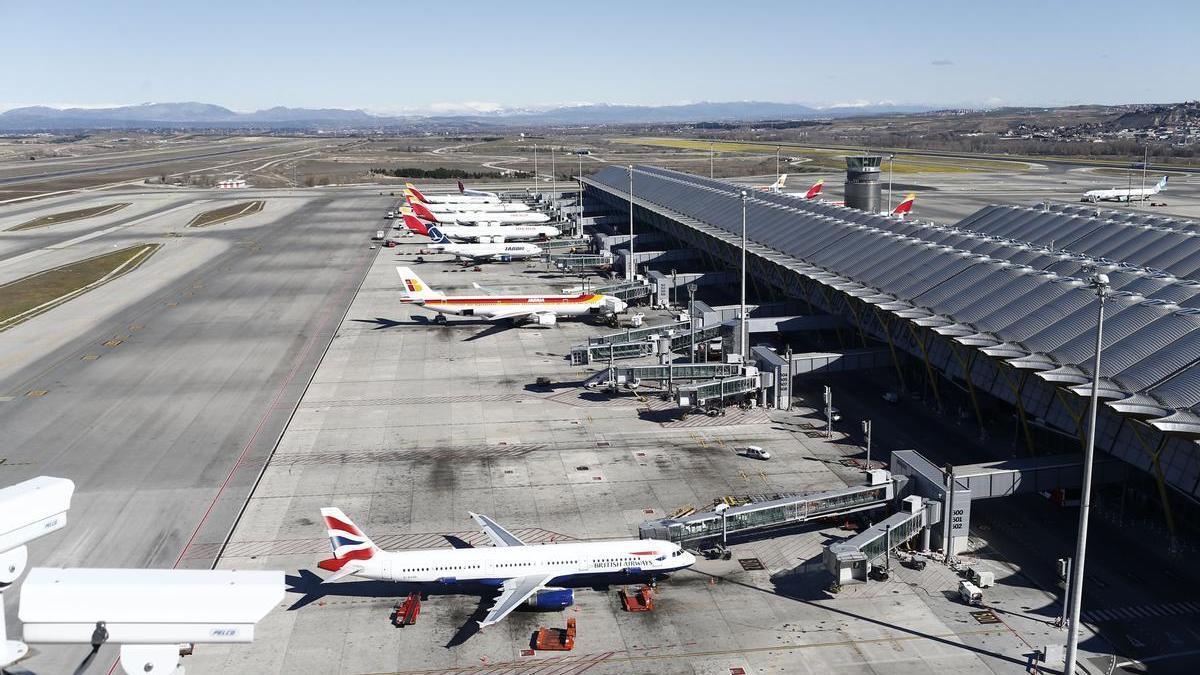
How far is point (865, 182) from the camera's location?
12731cm

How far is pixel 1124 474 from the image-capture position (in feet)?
155

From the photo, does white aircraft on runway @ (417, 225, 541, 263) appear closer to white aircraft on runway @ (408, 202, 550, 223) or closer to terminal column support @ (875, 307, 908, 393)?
white aircraft on runway @ (408, 202, 550, 223)

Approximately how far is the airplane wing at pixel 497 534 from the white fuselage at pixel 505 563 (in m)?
1.79

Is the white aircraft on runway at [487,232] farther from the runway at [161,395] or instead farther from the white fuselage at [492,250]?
the runway at [161,395]

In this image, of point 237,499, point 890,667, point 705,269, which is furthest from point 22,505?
point 705,269

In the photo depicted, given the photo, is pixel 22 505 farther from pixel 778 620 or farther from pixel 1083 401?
pixel 1083 401

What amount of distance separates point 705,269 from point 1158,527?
82.6m

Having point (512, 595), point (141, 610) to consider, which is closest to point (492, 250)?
point (512, 595)

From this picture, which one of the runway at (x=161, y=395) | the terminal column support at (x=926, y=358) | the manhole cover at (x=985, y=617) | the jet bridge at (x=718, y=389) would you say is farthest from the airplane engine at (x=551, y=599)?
the terminal column support at (x=926, y=358)

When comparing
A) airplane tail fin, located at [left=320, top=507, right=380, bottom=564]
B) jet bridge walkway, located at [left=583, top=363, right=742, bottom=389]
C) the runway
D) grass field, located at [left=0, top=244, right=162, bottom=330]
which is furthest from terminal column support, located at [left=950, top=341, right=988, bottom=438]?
grass field, located at [left=0, top=244, right=162, bottom=330]

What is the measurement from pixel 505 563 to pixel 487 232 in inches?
4736

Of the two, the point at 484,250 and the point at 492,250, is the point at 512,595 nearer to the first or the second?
the point at 484,250

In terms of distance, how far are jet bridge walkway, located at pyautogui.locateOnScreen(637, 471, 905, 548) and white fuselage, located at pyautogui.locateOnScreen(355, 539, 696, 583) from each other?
10.1 feet

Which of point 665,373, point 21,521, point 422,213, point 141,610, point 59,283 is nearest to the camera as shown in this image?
point 21,521
